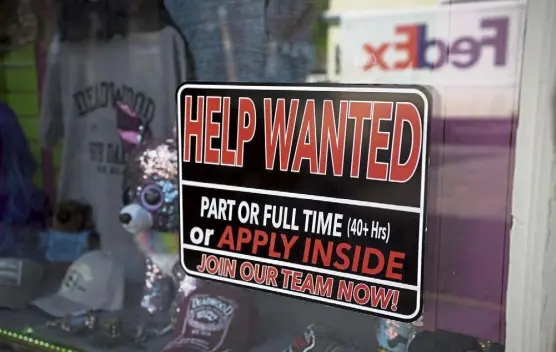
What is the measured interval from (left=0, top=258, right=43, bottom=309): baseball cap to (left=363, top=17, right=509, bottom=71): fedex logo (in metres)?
0.77

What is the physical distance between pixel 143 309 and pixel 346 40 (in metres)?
0.58

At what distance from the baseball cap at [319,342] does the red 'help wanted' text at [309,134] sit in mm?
239

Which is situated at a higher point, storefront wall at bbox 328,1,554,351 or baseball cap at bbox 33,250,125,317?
storefront wall at bbox 328,1,554,351

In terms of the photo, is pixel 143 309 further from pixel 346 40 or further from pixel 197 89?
pixel 346 40

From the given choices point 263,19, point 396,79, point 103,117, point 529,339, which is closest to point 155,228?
point 103,117

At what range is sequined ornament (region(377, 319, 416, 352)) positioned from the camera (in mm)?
799

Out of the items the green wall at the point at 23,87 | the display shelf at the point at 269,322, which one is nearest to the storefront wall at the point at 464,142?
the display shelf at the point at 269,322

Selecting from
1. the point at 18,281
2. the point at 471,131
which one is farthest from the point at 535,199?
Answer: the point at 18,281

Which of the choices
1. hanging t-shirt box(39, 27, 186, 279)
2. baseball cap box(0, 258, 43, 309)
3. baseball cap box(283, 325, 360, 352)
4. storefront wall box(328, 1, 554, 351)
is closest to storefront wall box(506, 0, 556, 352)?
storefront wall box(328, 1, 554, 351)

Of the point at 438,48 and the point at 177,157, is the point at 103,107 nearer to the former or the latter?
the point at 177,157

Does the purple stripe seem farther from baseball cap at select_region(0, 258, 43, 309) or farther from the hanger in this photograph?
baseball cap at select_region(0, 258, 43, 309)

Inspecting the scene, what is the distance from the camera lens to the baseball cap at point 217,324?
927 mm

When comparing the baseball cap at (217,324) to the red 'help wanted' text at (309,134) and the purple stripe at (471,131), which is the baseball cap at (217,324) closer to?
the red 'help wanted' text at (309,134)

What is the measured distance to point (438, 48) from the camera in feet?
2.29
